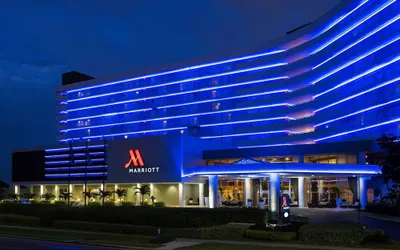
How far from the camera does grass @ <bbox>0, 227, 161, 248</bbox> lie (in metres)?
33.2

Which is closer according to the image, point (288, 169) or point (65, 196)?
point (288, 169)

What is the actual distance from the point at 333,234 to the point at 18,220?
35319mm

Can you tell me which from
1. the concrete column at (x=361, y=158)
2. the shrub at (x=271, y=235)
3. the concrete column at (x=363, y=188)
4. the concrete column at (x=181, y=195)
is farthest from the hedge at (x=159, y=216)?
the concrete column at (x=361, y=158)

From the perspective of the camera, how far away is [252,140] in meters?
94.9

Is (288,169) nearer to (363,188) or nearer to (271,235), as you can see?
(363,188)

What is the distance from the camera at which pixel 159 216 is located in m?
40.3

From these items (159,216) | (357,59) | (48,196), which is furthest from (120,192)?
(357,59)

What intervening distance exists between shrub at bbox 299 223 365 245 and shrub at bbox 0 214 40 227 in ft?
96.0

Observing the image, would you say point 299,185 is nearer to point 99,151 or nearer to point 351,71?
point 351,71

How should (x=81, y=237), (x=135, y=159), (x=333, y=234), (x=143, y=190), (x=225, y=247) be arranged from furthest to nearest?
(x=135, y=159), (x=143, y=190), (x=81, y=237), (x=333, y=234), (x=225, y=247)

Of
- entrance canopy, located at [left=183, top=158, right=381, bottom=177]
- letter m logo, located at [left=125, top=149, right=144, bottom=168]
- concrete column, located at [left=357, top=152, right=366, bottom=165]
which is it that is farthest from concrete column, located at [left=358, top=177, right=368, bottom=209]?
letter m logo, located at [left=125, top=149, right=144, bottom=168]

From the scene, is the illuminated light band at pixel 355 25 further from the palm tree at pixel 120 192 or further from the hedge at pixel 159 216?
the hedge at pixel 159 216

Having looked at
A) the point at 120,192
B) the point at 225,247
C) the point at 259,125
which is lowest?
the point at 120,192

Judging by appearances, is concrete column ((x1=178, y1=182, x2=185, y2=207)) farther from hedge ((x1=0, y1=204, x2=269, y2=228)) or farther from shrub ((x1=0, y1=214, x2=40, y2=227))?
hedge ((x1=0, y1=204, x2=269, y2=228))
